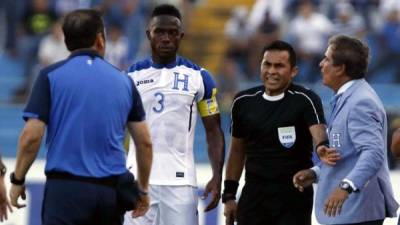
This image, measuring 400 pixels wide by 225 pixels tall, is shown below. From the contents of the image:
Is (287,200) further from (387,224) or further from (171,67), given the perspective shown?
(387,224)

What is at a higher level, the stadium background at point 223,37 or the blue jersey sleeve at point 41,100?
the stadium background at point 223,37

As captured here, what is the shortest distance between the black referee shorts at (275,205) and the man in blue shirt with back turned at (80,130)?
1.73 m

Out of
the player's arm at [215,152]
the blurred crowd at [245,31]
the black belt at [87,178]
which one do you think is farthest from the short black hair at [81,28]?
the blurred crowd at [245,31]

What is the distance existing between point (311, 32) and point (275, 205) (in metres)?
9.85

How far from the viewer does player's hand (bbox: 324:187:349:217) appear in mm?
6918

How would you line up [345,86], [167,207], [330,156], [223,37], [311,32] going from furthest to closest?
1. [223,37]
2. [311,32]
3. [167,207]
4. [345,86]
5. [330,156]

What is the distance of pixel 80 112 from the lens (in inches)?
258

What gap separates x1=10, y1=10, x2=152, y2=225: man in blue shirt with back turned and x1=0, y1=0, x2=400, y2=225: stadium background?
9667 mm

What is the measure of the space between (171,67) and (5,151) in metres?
8.58

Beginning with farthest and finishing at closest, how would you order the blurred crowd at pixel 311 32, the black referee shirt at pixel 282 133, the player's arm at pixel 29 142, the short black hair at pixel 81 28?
1. the blurred crowd at pixel 311 32
2. the black referee shirt at pixel 282 133
3. the short black hair at pixel 81 28
4. the player's arm at pixel 29 142

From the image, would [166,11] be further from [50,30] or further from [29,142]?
[50,30]

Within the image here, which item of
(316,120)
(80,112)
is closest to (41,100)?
(80,112)

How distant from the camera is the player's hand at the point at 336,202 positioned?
6.92 m

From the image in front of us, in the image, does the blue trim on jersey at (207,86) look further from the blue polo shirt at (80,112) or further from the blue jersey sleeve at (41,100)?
the blue jersey sleeve at (41,100)
